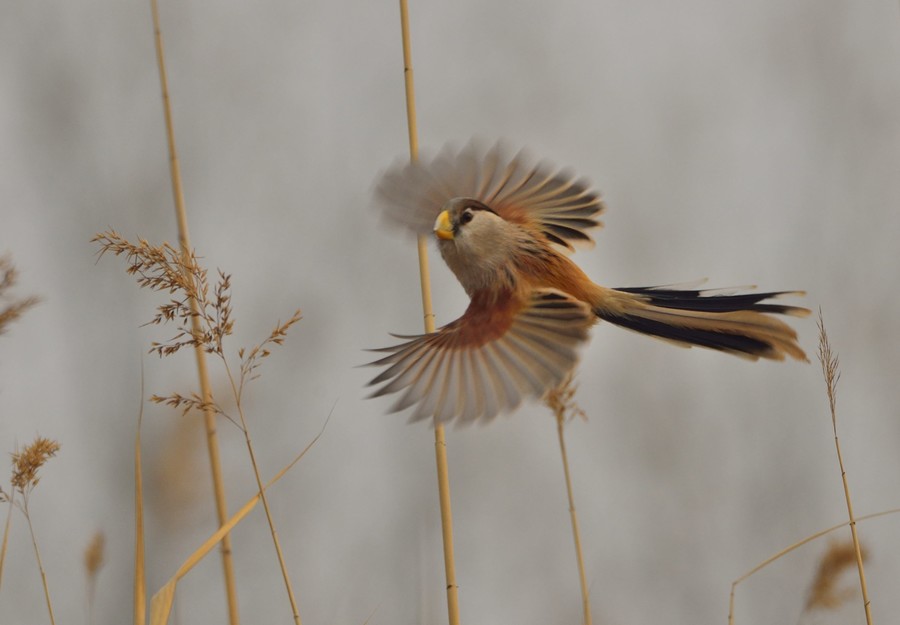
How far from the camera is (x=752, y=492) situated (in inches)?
82.0

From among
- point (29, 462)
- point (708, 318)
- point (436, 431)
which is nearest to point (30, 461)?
point (29, 462)

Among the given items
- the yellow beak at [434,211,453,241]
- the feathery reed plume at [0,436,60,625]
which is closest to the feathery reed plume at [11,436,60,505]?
the feathery reed plume at [0,436,60,625]

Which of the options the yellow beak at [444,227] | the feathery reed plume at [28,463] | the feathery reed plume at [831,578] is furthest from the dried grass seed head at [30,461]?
the feathery reed plume at [831,578]

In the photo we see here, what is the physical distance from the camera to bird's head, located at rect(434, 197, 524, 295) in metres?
1.24

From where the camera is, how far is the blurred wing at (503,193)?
1383 millimetres

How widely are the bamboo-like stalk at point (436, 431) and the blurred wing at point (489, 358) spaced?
0.07 metres

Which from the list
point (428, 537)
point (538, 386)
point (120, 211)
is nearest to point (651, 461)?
point (428, 537)

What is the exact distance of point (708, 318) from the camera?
1152 millimetres

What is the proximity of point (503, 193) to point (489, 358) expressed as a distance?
0.37 metres

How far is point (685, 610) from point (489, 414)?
1116 millimetres

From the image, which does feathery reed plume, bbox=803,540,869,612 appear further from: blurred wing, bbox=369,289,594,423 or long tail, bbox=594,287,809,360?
blurred wing, bbox=369,289,594,423

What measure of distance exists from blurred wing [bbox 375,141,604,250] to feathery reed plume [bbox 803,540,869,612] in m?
0.57

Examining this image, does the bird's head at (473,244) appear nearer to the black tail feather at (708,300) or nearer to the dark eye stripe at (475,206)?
the dark eye stripe at (475,206)

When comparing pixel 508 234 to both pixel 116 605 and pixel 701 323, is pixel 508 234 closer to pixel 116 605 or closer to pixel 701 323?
pixel 701 323
